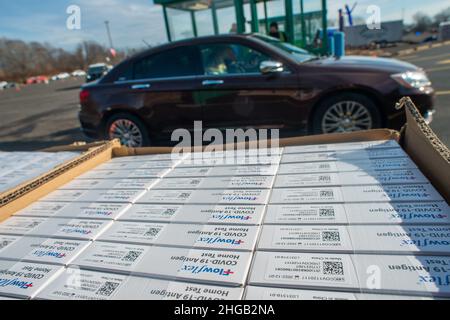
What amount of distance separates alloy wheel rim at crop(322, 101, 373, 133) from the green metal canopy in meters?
4.89

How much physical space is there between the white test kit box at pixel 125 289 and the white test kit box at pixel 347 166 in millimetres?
748

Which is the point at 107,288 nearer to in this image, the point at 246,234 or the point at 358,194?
the point at 246,234

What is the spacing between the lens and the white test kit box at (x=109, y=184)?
1.51 meters

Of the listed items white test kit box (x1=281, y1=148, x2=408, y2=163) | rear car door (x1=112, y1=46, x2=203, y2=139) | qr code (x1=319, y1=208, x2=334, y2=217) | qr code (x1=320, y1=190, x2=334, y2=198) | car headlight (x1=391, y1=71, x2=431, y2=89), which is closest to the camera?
qr code (x1=319, y1=208, x2=334, y2=217)

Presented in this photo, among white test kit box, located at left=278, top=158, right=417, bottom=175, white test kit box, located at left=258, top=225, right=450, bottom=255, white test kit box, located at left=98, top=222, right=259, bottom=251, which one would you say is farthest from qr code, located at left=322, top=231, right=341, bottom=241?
white test kit box, located at left=278, top=158, right=417, bottom=175

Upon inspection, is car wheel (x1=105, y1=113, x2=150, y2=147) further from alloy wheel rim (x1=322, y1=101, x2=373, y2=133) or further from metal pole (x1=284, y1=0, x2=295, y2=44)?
metal pole (x1=284, y1=0, x2=295, y2=44)

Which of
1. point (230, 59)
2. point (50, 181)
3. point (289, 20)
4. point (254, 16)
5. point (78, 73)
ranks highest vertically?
point (78, 73)

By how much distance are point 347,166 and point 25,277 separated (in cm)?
124

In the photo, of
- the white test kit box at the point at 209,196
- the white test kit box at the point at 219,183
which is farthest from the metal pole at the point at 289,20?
the white test kit box at the point at 209,196

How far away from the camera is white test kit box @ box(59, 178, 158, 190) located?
1.51 m

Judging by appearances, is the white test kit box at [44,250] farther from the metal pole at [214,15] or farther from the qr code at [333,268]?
the metal pole at [214,15]

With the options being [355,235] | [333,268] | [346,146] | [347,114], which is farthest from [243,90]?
[333,268]

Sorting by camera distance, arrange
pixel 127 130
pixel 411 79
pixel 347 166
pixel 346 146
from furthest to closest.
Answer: pixel 127 130
pixel 411 79
pixel 346 146
pixel 347 166

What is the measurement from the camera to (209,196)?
4.34 feet
